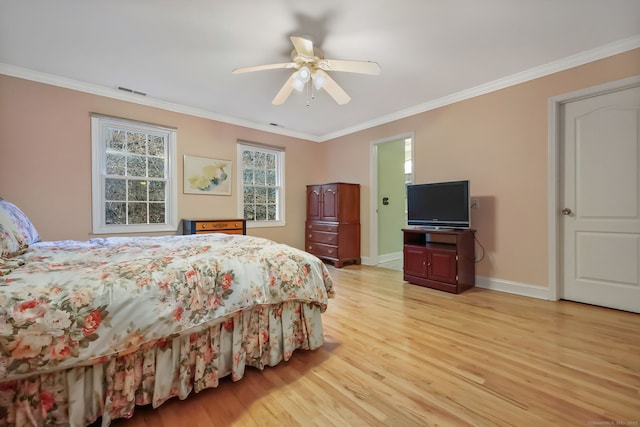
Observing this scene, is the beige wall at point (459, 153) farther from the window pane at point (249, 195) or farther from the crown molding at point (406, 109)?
the window pane at point (249, 195)

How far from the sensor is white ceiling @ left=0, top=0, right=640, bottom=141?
206cm

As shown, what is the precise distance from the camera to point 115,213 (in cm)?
356

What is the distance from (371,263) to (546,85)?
335 centimetres

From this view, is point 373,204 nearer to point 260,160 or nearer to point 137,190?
point 260,160

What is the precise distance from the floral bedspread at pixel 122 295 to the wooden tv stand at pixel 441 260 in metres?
2.08

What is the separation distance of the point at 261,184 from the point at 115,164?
213cm

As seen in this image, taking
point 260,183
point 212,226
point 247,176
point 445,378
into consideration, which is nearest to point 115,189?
point 212,226

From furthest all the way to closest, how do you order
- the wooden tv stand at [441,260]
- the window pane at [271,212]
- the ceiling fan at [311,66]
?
1. the window pane at [271,212]
2. the wooden tv stand at [441,260]
3. the ceiling fan at [311,66]

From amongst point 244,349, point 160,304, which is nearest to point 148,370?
point 160,304

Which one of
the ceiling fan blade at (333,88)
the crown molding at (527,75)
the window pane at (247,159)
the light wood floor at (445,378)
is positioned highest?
the crown molding at (527,75)

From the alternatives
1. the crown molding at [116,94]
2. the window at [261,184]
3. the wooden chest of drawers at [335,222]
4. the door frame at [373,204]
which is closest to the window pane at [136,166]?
the crown molding at [116,94]

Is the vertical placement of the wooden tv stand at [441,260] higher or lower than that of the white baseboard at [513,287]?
higher

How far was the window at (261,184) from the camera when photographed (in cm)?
470

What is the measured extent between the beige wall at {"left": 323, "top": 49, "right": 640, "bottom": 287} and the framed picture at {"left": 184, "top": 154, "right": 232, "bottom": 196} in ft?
9.97
